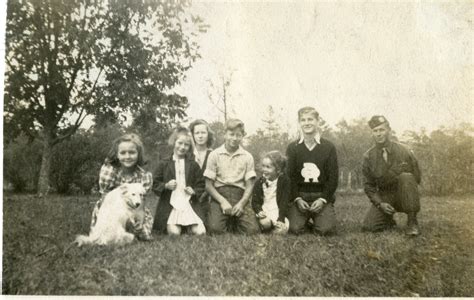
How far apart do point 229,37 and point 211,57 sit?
9.1 inches

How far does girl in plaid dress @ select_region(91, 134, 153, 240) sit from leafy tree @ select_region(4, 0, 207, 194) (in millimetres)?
377

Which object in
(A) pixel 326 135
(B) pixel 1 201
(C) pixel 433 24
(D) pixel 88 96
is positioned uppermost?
(C) pixel 433 24

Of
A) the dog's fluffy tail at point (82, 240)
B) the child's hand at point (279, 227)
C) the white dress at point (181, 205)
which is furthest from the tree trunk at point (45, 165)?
the child's hand at point (279, 227)

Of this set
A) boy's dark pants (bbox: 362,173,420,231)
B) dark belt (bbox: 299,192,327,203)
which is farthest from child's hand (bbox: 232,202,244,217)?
boy's dark pants (bbox: 362,173,420,231)

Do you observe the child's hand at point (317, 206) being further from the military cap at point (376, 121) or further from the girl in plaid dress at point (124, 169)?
the girl in plaid dress at point (124, 169)

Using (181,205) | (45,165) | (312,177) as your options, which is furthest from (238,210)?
(45,165)

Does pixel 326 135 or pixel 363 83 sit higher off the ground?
pixel 363 83

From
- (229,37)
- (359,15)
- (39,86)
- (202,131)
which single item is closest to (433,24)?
(359,15)

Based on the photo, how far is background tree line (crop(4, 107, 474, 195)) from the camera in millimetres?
3969

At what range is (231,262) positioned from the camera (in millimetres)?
3574

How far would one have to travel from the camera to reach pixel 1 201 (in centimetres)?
387

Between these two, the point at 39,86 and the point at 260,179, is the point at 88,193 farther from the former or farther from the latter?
the point at 260,179

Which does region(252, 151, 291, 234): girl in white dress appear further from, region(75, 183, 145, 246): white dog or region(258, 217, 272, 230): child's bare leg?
region(75, 183, 145, 246): white dog

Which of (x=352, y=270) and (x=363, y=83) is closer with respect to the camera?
(x=352, y=270)
